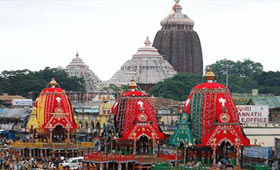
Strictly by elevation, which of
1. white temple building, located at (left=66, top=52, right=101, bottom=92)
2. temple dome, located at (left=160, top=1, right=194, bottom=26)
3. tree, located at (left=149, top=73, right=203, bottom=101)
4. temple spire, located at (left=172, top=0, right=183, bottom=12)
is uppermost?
temple spire, located at (left=172, top=0, right=183, bottom=12)

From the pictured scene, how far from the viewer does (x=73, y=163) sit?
70.8 meters

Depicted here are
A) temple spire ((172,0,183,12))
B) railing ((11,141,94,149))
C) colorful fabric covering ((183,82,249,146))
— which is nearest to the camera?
colorful fabric covering ((183,82,249,146))

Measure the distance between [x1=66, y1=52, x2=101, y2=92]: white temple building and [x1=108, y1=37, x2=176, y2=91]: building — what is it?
9.12 feet

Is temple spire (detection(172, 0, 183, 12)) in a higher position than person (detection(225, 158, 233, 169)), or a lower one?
higher

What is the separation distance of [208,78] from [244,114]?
49.2 feet

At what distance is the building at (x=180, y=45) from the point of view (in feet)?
574

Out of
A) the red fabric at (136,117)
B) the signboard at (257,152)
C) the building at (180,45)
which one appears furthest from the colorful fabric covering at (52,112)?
the building at (180,45)

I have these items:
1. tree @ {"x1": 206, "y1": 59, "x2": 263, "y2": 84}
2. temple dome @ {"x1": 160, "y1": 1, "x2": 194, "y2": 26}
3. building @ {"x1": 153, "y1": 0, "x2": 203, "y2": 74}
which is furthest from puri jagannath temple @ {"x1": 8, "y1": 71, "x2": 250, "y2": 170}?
temple dome @ {"x1": 160, "y1": 1, "x2": 194, "y2": 26}

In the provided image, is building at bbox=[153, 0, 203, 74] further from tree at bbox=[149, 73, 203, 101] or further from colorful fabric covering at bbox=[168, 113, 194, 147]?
colorful fabric covering at bbox=[168, 113, 194, 147]

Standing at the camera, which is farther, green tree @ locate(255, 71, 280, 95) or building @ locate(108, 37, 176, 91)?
building @ locate(108, 37, 176, 91)

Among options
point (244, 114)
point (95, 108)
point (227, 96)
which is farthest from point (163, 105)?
point (227, 96)

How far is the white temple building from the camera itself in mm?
160250

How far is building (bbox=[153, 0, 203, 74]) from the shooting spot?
175m

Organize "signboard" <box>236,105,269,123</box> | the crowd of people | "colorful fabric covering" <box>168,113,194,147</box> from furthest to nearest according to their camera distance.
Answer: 1. "signboard" <box>236,105,269,123</box>
2. the crowd of people
3. "colorful fabric covering" <box>168,113,194,147</box>
